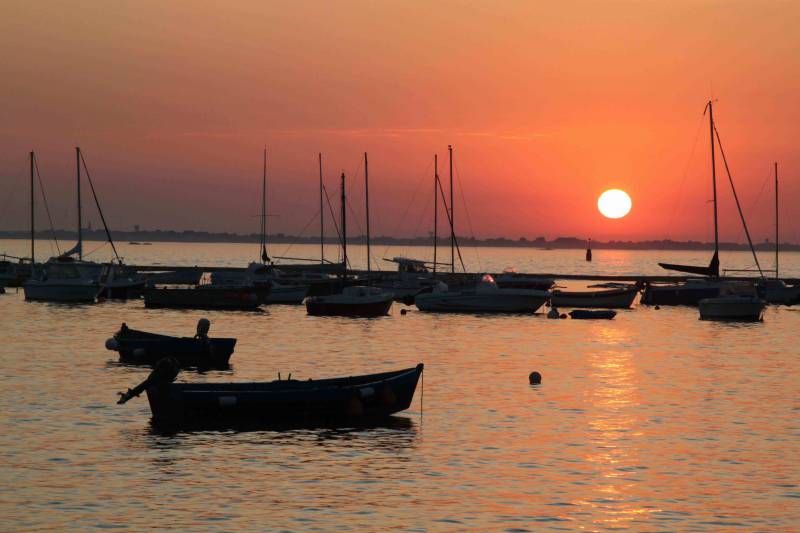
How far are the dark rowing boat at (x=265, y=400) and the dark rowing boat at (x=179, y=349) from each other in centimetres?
1242

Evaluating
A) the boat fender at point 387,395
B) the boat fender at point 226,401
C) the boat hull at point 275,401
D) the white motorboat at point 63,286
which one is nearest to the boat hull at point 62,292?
the white motorboat at point 63,286

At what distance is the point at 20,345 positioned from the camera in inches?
2226

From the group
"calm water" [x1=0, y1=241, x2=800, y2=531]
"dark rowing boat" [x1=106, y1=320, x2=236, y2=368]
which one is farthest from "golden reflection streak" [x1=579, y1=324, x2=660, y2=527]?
"dark rowing boat" [x1=106, y1=320, x2=236, y2=368]

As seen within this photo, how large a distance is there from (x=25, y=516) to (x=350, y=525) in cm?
596

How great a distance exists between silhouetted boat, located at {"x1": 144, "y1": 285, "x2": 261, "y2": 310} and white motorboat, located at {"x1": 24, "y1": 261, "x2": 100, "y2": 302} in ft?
15.5

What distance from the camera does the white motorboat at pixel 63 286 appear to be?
8879 cm

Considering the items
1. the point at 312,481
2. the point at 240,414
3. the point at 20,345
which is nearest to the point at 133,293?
the point at 20,345

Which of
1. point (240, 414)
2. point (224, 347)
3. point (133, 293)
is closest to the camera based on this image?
point (240, 414)

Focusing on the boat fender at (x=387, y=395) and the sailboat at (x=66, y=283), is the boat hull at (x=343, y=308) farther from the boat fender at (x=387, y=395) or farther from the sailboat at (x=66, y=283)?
the boat fender at (x=387, y=395)

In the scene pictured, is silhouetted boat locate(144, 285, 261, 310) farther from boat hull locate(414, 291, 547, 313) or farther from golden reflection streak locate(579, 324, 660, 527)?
golden reflection streak locate(579, 324, 660, 527)

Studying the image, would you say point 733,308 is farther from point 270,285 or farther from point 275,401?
point 275,401

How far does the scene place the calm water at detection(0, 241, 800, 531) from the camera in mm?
21328

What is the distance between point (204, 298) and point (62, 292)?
1180cm

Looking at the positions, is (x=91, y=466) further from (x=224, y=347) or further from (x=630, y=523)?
(x=224, y=347)
